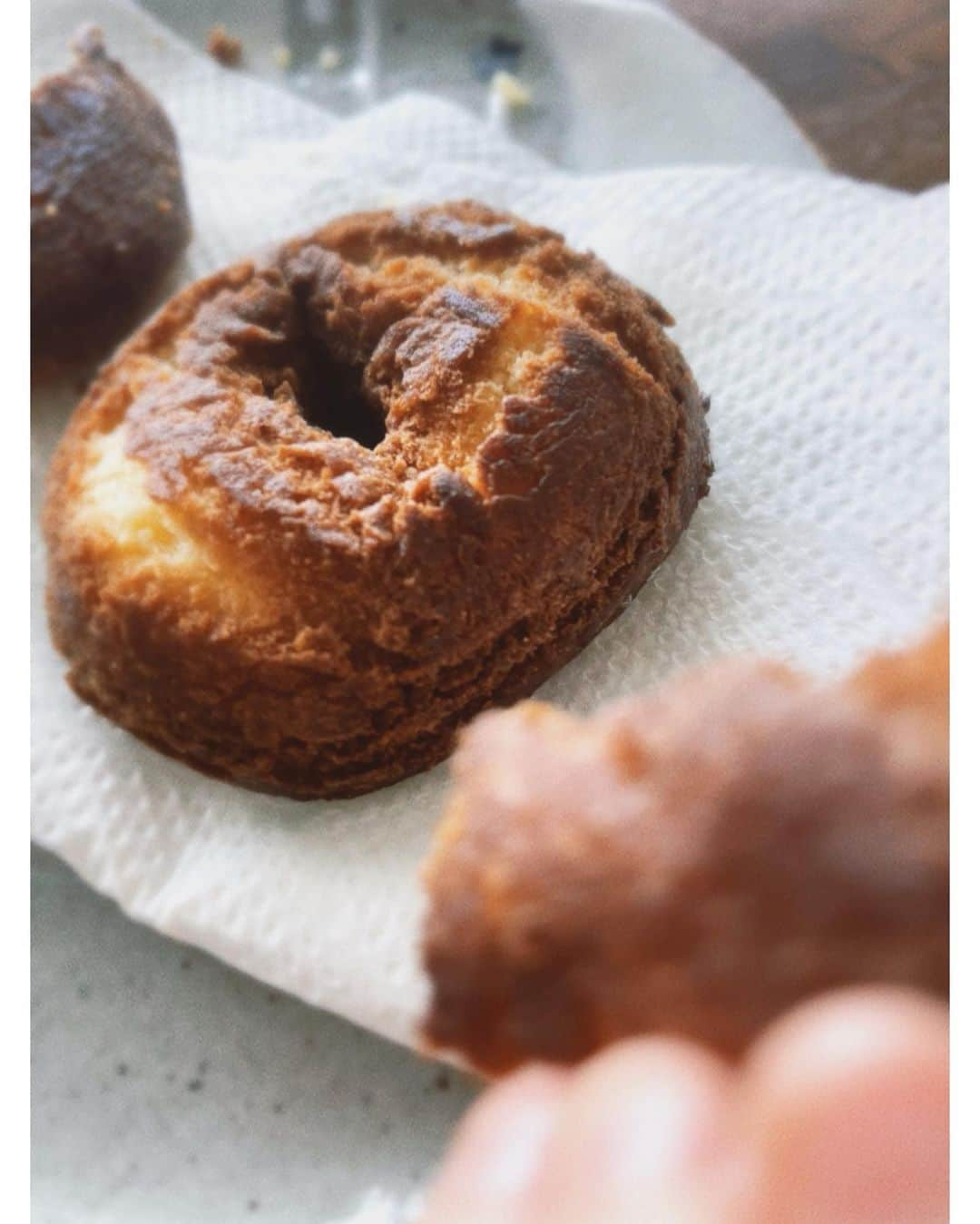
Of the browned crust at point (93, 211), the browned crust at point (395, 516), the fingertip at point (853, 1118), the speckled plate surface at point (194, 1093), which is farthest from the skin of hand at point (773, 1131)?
the browned crust at point (93, 211)

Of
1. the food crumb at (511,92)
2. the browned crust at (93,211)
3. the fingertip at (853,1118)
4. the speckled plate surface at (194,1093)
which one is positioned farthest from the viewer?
the food crumb at (511,92)

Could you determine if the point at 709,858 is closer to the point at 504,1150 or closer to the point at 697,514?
the point at 504,1150

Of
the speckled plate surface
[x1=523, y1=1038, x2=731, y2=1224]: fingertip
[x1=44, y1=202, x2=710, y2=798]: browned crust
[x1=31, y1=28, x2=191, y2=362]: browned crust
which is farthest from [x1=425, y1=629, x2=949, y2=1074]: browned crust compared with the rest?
[x1=31, y1=28, x2=191, y2=362]: browned crust

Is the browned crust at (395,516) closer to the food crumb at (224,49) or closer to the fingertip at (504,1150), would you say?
the fingertip at (504,1150)

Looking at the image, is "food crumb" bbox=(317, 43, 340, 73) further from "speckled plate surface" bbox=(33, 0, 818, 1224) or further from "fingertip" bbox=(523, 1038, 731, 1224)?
"fingertip" bbox=(523, 1038, 731, 1224)

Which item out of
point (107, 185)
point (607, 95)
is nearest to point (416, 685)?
point (107, 185)
